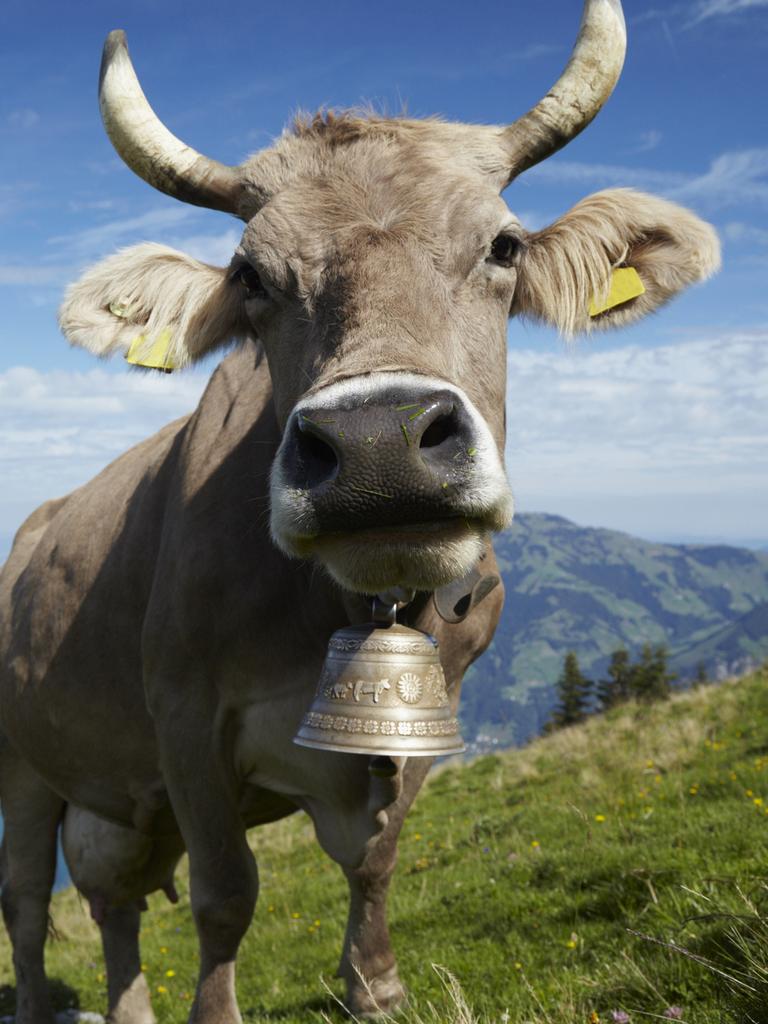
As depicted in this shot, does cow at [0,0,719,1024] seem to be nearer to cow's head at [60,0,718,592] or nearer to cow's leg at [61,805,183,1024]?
cow's head at [60,0,718,592]

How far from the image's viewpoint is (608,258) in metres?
4.21

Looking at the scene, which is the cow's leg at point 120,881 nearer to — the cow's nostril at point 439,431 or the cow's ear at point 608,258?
the cow's ear at point 608,258

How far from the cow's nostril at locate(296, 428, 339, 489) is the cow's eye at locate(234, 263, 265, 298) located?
1.26 metres

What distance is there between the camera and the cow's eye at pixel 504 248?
361 cm

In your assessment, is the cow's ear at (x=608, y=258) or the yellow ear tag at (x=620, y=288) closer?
the cow's ear at (x=608, y=258)

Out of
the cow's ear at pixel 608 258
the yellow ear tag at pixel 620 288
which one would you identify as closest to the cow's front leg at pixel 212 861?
the cow's ear at pixel 608 258

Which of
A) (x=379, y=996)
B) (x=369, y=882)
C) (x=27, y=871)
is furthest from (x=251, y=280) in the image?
(x=27, y=871)

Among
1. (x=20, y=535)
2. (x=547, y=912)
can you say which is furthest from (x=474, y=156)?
(x=20, y=535)

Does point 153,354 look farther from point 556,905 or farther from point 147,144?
point 556,905

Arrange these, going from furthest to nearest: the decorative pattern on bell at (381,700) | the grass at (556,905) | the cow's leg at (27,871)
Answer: the cow's leg at (27,871), the grass at (556,905), the decorative pattern on bell at (381,700)

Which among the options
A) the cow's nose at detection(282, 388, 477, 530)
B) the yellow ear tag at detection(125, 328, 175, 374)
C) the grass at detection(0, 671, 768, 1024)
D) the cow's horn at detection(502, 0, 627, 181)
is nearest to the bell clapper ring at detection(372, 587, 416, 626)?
the cow's nose at detection(282, 388, 477, 530)

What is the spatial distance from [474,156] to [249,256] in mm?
1002

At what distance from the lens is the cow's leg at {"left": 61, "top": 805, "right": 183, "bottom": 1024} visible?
19.1 feet

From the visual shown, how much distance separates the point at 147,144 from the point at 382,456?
227cm
